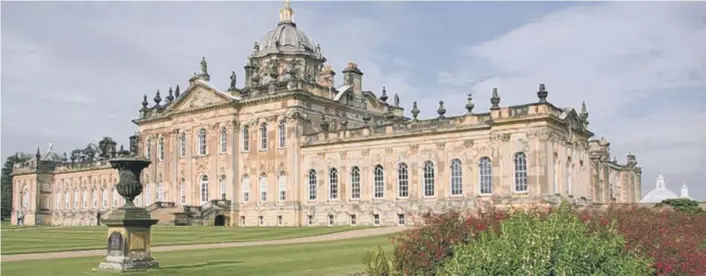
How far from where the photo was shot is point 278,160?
2248 inches

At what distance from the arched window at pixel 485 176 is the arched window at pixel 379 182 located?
7464 millimetres

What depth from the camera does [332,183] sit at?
54969 millimetres

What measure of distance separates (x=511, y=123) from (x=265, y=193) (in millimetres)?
21135

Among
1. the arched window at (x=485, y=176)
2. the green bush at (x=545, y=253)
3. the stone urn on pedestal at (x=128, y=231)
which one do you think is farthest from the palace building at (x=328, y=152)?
the green bush at (x=545, y=253)

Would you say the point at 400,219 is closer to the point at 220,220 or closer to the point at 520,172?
the point at 520,172

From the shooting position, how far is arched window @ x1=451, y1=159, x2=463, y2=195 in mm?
48812

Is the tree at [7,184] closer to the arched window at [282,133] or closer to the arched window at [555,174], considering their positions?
the arched window at [282,133]

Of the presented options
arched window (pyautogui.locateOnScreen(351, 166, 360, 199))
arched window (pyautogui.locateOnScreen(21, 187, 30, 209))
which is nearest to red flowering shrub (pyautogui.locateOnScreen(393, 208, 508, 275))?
arched window (pyautogui.locateOnScreen(351, 166, 360, 199))

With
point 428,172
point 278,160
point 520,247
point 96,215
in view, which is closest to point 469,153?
point 428,172

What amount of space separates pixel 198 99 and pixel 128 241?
141ft

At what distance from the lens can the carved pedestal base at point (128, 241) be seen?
20.4 metres

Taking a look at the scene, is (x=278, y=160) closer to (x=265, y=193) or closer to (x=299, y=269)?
(x=265, y=193)

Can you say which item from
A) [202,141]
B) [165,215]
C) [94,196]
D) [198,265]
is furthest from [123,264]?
[94,196]

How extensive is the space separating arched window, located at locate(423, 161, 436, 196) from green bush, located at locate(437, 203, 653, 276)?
3693cm
